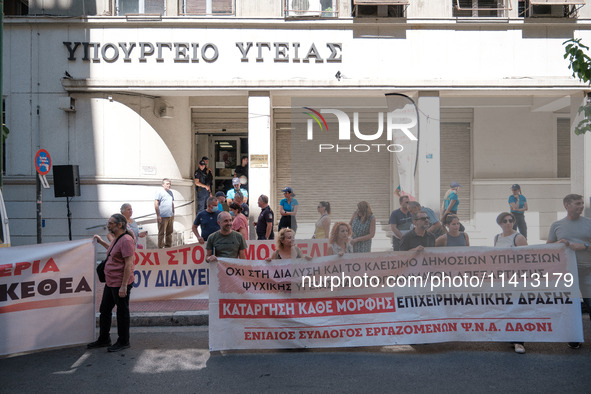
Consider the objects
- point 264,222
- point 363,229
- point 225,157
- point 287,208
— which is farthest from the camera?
point 225,157

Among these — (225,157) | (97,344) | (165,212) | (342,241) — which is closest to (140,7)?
(225,157)

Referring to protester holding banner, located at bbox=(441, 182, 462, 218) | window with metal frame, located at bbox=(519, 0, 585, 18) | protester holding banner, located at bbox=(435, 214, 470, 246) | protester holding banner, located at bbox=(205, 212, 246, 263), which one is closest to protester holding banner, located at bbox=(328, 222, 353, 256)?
protester holding banner, located at bbox=(205, 212, 246, 263)

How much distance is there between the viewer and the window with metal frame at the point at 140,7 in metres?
13.4

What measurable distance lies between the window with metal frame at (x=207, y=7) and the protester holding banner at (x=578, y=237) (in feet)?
32.4

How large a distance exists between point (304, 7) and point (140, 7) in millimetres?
4199

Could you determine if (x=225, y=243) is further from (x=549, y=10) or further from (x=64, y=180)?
(x=549, y=10)

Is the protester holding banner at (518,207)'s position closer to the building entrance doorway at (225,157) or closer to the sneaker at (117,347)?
the building entrance doorway at (225,157)

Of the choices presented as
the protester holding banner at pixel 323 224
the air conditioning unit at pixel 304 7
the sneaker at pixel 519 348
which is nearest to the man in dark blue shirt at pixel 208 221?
the protester holding banner at pixel 323 224

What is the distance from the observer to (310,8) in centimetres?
1347

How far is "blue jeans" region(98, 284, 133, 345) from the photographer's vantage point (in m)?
6.39

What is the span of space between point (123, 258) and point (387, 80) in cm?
899

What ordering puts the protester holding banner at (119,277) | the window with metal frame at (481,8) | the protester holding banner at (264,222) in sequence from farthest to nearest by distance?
the window with metal frame at (481,8) → the protester holding banner at (264,222) → the protester holding banner at (119,277)

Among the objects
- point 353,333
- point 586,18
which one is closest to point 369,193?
point 586,18

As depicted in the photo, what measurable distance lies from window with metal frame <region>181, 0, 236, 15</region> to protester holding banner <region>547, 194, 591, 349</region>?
389 inches
